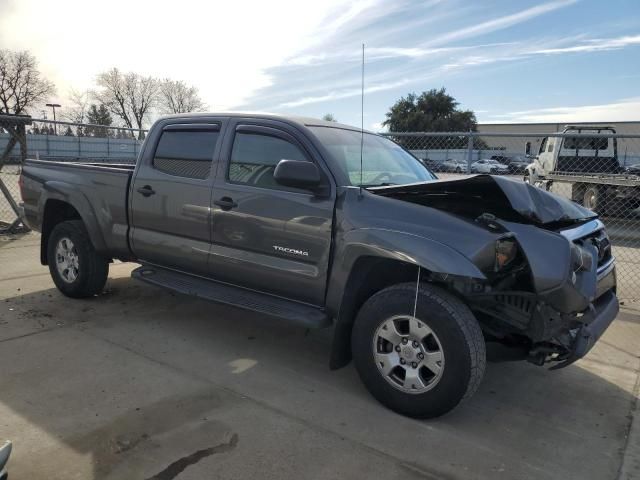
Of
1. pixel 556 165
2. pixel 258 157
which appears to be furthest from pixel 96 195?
pixel 556 165

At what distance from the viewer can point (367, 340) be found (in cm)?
345

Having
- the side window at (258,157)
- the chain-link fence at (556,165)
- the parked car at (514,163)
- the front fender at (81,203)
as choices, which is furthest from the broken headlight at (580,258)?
the parked car at (514,163)

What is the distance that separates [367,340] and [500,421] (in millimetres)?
1017

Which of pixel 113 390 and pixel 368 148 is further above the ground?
pixel 368 148

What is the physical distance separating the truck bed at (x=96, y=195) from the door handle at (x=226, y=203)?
49.5 inches

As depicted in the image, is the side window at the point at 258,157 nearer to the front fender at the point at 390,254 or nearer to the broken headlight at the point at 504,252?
the front fender at the point at 390,254

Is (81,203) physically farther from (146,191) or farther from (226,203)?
(226,203)

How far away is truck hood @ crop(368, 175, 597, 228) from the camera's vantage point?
324 centimetres

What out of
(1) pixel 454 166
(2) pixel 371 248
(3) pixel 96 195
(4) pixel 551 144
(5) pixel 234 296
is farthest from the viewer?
(4) pixel 551 144

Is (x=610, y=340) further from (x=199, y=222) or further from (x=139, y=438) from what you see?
(x=139, y=438)

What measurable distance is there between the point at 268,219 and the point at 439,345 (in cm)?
158

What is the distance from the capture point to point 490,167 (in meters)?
12.0

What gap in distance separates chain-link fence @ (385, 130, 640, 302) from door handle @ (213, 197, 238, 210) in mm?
4749

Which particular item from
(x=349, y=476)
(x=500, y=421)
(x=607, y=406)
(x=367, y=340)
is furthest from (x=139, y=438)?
(x=607, y=406)
